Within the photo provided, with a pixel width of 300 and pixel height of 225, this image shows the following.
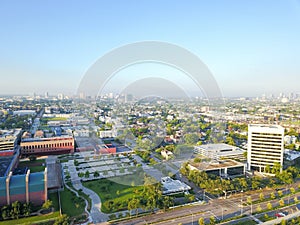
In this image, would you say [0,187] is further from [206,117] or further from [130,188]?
[206,117]

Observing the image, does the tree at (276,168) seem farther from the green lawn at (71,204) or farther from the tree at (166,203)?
the green lawn at (71,204)

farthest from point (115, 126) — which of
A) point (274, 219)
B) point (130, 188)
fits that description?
point (274, 219)

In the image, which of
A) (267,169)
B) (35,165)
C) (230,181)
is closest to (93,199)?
(230,181)

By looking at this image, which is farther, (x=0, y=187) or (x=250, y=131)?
(x=250, y=131)

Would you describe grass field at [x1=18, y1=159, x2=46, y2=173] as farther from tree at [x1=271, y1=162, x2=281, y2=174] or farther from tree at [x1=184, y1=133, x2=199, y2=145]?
tree at [x1=271, y1=162, x2=281, y2=174]

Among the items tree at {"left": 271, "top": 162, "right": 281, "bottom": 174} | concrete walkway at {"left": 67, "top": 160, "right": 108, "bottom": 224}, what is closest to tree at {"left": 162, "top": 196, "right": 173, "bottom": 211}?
concrete walkway at {"left": 67, "top": 160, "right": 108, "bottom": 224}

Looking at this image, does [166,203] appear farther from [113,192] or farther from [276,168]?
[276,168]
